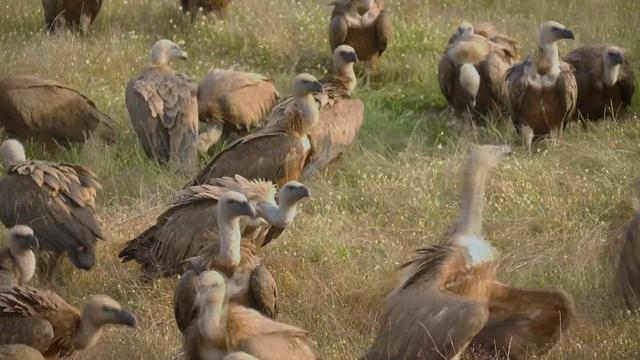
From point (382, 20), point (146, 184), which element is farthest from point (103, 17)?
point (146, 184)

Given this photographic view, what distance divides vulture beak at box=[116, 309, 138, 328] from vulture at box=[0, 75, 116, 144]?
3.71m

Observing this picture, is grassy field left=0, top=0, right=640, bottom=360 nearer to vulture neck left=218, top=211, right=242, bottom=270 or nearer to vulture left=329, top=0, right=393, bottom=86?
vulture left=329, top=0, right=393, bottom=86

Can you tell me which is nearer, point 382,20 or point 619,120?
point 619,120

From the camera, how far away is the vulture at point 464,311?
6.36 metres

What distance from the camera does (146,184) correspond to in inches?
406

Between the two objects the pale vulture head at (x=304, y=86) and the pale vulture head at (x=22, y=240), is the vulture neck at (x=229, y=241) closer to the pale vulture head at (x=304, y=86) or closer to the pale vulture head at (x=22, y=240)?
the pale vulture head at (x=22, y=240)

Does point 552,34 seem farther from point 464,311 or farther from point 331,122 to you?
point 464,311

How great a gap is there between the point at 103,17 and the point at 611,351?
8.08m

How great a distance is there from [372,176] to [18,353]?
13.5 ft

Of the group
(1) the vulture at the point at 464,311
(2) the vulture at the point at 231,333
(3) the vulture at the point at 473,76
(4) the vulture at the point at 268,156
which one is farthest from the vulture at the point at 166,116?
(1) the vulture at the point at 464,311

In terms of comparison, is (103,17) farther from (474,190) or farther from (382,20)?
(474,190)

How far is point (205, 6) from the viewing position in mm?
13914

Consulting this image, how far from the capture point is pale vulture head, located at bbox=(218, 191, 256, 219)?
7930 millimetres

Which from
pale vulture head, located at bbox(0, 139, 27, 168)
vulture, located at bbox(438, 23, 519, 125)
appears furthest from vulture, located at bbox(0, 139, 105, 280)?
vulture, located at bbox(438, 23, 519, 125)
